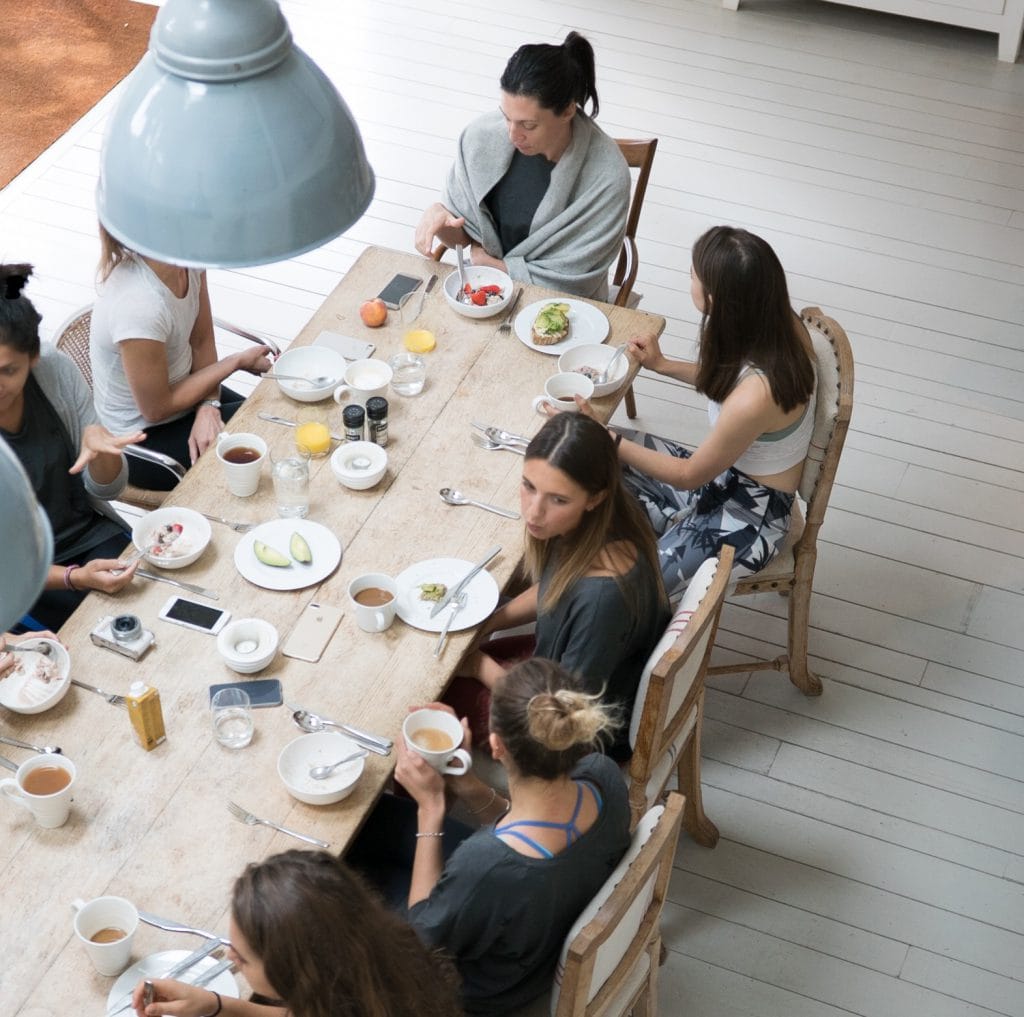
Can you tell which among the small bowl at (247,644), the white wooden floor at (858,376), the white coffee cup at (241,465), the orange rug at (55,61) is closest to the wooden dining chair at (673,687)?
the white wooden floor at (858,376)

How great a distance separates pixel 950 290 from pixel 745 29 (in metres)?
2.07

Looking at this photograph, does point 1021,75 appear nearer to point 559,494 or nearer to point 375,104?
point 375,104

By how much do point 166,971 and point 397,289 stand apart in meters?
1.97

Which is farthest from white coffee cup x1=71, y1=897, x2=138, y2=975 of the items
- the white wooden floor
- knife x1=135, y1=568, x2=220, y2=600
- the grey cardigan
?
the grey cardigan

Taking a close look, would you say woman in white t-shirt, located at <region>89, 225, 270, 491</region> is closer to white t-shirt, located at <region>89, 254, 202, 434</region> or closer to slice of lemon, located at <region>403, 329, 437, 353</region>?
white t-shirt, located at <region>89, 254, 202, 434</region>

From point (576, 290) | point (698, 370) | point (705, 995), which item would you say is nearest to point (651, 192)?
point (576, 290)

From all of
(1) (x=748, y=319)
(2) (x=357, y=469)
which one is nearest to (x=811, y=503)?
(1) (x=748, y=319)

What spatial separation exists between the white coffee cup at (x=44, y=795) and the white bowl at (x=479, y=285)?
163cm

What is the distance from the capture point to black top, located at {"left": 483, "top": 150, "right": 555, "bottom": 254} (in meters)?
3.90

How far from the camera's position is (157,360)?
333 centimetres

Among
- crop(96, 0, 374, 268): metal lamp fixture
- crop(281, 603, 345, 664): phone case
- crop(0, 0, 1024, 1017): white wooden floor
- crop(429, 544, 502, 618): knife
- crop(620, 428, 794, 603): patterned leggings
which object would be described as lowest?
crop(0, 0, 1024, 1017): white wooden floor

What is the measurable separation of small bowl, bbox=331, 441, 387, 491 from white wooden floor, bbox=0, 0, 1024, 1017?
120 centimetres

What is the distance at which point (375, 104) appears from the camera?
18.8ft

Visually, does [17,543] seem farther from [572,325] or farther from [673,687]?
[572,325]
